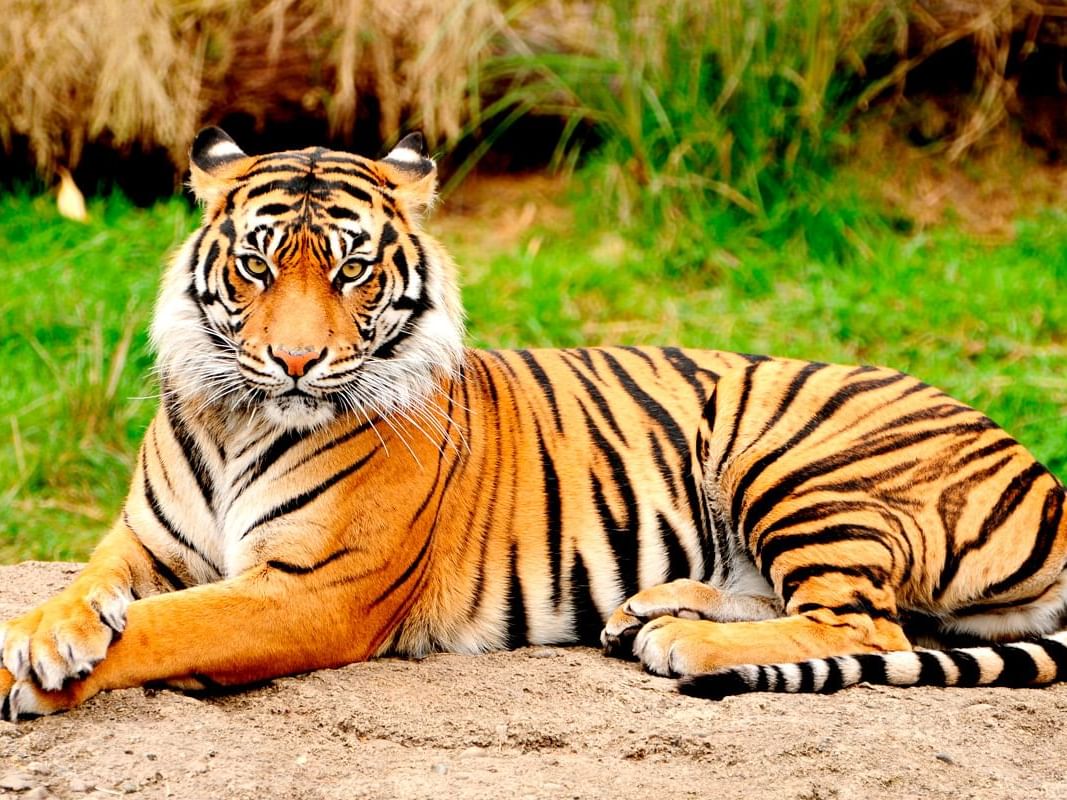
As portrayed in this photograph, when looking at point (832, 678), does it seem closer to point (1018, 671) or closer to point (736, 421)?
point (1018, 671)

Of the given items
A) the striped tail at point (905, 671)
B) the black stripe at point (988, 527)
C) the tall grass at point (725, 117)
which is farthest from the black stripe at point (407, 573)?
the tall grass at point (725, 117)

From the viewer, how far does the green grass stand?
5.46 m

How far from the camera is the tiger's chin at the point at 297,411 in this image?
344 centimetres

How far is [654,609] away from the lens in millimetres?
3795

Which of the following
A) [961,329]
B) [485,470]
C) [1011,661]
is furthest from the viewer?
[961,329]

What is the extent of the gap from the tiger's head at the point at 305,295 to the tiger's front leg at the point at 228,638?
441 millimetres

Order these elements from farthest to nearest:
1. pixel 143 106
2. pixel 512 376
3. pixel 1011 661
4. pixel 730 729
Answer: pixel 143 106 → pixel 512 376 → pixel 1011 661 → pixel 730 729

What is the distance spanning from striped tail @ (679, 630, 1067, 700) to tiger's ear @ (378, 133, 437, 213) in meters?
1.46

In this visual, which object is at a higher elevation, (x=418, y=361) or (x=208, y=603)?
(x=418, y=361)

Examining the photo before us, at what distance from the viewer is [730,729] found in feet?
10.1

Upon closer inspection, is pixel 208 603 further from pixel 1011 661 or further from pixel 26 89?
pixel 26 89

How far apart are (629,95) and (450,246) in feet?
3.89

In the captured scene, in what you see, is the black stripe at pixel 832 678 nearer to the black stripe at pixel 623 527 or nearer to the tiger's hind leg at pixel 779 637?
the tiger's hind leg at pixel 779 637

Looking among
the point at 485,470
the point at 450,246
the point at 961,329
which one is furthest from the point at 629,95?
the point at 485,470
